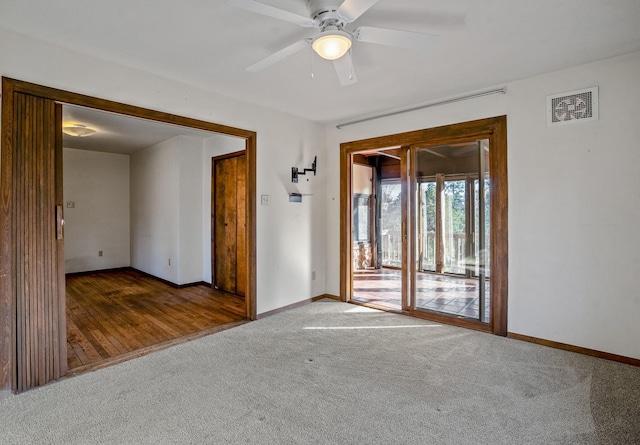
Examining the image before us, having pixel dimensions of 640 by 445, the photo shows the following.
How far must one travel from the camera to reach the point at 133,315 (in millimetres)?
3871

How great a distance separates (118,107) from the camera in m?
2.69

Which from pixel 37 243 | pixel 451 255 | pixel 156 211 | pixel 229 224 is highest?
pixel 156 211

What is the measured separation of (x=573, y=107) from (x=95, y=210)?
7.72 meters

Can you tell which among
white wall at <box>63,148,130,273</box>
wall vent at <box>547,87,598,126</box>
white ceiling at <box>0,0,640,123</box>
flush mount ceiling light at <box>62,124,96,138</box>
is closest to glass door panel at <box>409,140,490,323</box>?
wall vent at <box>547,87,598,126</box>

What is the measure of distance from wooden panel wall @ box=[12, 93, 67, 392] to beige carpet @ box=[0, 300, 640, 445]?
23 centimetres

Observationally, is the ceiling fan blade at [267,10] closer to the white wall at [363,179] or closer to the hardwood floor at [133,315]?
the hardwood floor at [133,315]

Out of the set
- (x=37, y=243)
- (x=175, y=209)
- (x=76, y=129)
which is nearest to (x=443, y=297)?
(x=37, y=243)

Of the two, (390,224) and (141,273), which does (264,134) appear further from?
(141,273)

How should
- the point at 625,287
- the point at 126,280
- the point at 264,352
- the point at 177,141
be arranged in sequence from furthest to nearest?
the point at 126,280 → the point at 177,141 → the point at 264,352 → the point at 625,287

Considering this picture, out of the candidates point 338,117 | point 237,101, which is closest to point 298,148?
point 338,117

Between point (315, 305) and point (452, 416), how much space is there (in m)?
2.50

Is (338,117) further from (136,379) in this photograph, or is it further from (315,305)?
(136,379)

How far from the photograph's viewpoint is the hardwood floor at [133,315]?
3.00m

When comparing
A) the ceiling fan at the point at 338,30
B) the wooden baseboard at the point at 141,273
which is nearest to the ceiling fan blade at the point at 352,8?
the ceiling fan at the point at 338,30
